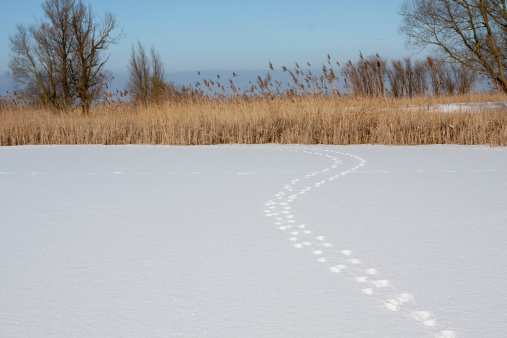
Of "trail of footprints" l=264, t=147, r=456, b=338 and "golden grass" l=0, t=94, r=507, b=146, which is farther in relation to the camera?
"golden grass" l=0, t=94, r=507, b=146

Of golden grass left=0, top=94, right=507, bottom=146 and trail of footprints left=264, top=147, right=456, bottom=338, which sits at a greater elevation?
golden grass left=0, top=94, right=507, bottom=146

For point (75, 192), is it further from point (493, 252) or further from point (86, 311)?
point (493, 252)

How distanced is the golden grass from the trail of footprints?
420cm

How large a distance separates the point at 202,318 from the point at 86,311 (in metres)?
0.42

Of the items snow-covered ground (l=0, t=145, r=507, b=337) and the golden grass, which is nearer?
snow-covered ground (l=0, t=145, r=507, b=337)

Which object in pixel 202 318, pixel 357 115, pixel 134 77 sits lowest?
pixel 202 318

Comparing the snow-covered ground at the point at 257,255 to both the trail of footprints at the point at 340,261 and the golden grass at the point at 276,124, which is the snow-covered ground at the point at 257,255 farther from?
the golden grass at the point at 276,124

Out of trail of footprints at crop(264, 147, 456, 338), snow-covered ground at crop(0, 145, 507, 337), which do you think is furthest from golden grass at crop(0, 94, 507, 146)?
trail of footprints at crop(264, 147, 456, 338)

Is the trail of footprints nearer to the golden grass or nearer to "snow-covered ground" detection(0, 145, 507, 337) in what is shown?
"snow-covered ground" detection(0, 145, 507, 337)

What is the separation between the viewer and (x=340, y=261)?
2553 mm

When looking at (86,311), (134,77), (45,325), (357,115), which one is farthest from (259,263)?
(134,77)

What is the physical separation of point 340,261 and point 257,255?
392 millimetres

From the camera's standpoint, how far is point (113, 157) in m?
7.49

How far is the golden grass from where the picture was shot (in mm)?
8445
